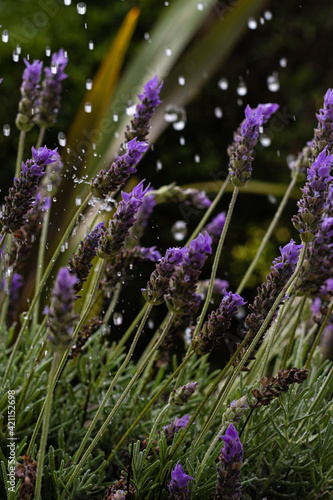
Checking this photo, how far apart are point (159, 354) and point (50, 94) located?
1.35ft

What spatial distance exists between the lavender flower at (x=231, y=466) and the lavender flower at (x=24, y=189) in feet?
0.95

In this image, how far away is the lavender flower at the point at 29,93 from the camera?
76 centimetres

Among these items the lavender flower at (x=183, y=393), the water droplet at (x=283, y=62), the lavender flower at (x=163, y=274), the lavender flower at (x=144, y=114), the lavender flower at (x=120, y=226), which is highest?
the water droplet at (x=283, y=62)

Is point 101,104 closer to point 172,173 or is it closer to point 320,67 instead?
point 172,173

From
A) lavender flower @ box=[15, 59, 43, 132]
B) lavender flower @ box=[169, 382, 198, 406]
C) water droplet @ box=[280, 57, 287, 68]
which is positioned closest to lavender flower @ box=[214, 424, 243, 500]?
lavender flower @ box=[169, 382, 198, 406]

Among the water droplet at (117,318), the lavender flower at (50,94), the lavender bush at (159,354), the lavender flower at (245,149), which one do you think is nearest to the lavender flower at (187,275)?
the lavender bush at (159,354)

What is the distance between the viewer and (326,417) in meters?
0.69

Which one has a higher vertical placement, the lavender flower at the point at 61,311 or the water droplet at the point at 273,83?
the water droplet at the point at 273,83

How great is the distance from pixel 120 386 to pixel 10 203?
0.41 metres

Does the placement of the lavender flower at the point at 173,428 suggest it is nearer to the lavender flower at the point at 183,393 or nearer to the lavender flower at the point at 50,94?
the lavender flower at the point at 183,393

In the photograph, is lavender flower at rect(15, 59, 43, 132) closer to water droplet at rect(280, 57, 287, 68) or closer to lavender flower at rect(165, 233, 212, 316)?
lavender flower at rect(165, 233, 212, 316)

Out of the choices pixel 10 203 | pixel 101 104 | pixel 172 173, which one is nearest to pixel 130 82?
pixel 101 104

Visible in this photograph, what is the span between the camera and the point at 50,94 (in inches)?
32.3

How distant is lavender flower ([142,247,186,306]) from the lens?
55 centimetres
